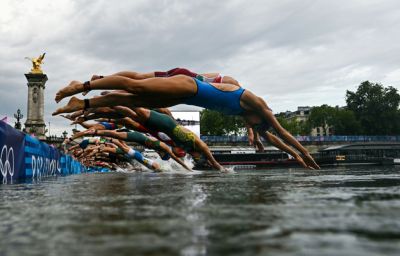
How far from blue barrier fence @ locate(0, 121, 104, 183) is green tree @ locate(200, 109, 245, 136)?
8343 cm

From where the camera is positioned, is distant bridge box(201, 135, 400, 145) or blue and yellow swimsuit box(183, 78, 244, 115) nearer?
blue and yellow swimsuit box(183, 78, 244, 115)

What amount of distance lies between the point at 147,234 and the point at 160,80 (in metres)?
5.05

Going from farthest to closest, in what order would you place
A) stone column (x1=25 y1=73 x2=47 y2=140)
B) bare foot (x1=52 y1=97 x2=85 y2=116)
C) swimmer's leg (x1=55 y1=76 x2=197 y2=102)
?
stone column (x1=25 y1=73 x2=47 y2=140) → bare foot (x1=52 y1=97 x2=85 y2=116) → swimmer's leg (x1=55 y1=76 x2=197 y2=102)

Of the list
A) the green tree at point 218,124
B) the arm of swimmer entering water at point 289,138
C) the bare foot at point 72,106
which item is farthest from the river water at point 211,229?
the green tree at point 218,124

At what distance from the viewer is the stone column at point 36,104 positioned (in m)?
64.9

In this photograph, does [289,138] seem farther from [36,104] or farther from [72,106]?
[36,104]

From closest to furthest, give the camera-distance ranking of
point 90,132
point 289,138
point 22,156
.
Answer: point 289,138, point 22,156, point 90,132

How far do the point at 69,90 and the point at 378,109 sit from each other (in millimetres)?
101109

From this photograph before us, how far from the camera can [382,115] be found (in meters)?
96.9

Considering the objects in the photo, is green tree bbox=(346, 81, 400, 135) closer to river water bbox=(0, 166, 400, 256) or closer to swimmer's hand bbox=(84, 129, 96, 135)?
swimmer's hand bbox=(84, 129, 96, 135)

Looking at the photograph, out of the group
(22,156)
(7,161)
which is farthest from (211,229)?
(22,156)

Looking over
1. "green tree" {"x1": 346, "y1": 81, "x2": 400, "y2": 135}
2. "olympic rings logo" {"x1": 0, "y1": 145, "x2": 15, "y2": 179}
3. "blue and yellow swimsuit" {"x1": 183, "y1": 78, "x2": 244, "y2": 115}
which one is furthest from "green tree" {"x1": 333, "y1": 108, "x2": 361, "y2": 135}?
"olympic rings logo" {"x1": 0, "y1": 145, "x2": 15, "y2": 179}

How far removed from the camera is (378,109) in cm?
9731

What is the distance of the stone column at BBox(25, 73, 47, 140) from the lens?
6494 centimetres
